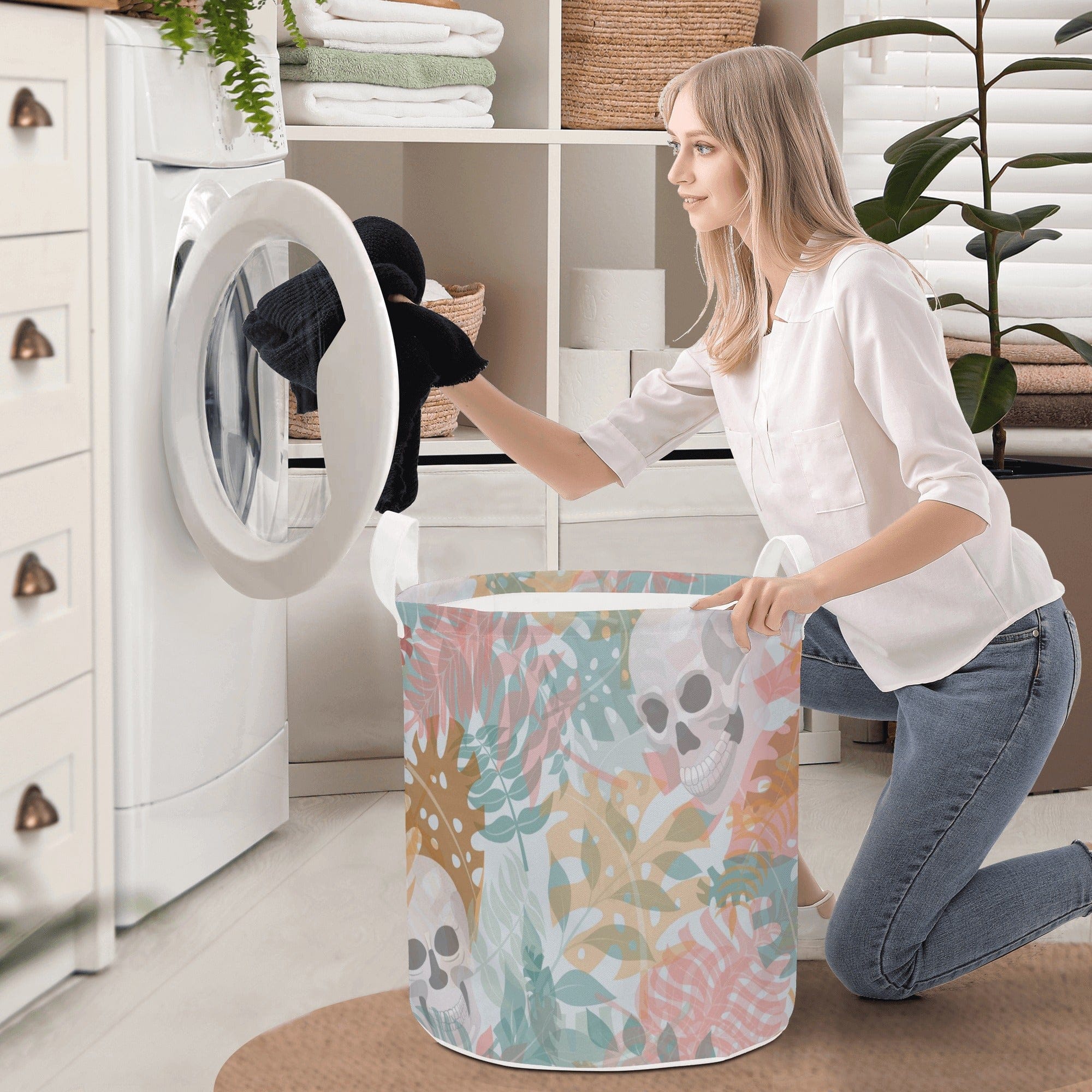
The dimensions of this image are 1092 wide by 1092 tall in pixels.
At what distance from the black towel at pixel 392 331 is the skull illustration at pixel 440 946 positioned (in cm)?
44

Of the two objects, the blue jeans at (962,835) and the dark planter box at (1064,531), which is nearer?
the blue jeans at (962,835)

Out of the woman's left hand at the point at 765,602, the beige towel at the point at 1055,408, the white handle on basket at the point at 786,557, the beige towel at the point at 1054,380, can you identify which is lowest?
the woman's left hand at the point at 765,602

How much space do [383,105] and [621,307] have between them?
473mm

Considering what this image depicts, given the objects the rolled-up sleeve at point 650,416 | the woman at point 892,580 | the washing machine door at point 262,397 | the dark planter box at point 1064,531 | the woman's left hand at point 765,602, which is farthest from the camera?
the dark planter box at point 1064,531

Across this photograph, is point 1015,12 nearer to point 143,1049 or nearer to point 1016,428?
point 1016,428

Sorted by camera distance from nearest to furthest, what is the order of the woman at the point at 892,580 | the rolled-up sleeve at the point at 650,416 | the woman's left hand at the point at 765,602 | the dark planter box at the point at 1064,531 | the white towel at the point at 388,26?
the woman's left hand at the point at 765,602 < the woman at the point at 892,580 < the rolled-up sleeve at the point at 650,416 < the white towel at the point at 388,26 < the dark planter box at the point at 1064,531

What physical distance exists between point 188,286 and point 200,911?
2.44 feet

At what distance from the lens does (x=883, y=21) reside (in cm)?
191

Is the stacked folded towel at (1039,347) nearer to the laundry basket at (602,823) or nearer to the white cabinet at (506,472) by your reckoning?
the white cabinet at (506,472)

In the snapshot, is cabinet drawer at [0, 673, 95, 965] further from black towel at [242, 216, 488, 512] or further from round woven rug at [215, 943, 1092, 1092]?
black towel at [242, 216, 488, 512]

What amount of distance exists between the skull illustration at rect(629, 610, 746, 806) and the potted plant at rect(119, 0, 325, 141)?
0.86 m

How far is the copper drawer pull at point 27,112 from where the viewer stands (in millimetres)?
1238

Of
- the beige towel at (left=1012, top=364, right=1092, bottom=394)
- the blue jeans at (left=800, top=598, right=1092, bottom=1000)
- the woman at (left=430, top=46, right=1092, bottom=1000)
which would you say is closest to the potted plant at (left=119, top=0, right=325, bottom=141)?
the woman at (left=430, top=46, right=1092, bottom=1000)

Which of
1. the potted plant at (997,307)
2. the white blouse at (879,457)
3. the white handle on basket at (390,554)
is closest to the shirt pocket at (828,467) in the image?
the white blouse at (879,457)
